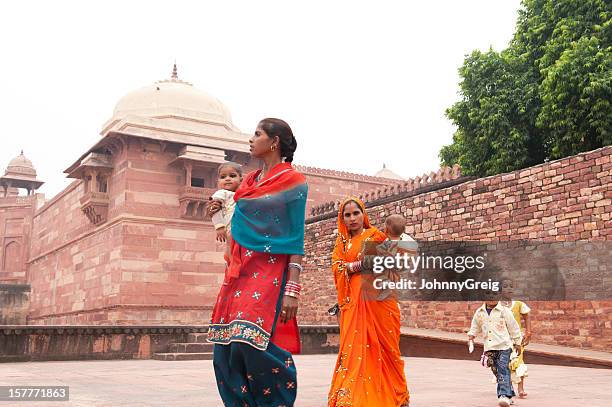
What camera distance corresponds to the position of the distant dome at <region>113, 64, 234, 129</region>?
18484 mm

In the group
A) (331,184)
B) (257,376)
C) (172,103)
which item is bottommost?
(257,376)

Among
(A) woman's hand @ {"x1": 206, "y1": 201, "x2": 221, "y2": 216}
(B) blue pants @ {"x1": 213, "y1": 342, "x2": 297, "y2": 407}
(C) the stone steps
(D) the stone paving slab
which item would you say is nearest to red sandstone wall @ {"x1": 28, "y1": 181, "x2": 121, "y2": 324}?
(C) the stone steps

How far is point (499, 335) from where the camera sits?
518 centimetres

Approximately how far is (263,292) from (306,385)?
3.70 meters

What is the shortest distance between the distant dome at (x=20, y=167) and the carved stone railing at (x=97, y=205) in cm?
2030

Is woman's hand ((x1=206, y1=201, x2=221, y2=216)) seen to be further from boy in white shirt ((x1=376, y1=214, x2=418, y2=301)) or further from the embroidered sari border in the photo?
boy in white shirt ((x1=376, y1=214, x2=418, y2=301))

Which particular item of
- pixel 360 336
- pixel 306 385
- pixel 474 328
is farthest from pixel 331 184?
pixel 360 336

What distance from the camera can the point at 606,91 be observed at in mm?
13555

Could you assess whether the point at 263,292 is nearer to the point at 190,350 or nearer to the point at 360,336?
the point at 360,336

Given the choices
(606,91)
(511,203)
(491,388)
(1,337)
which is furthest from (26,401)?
(606,91)

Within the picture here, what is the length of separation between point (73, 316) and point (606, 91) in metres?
15.7

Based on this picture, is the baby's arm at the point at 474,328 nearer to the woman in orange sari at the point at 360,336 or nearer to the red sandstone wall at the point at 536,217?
the woman in orange sari at the point at 360,336

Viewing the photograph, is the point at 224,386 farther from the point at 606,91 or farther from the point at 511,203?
the point at 606,91

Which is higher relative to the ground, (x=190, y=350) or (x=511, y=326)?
(x=511, y=326)
